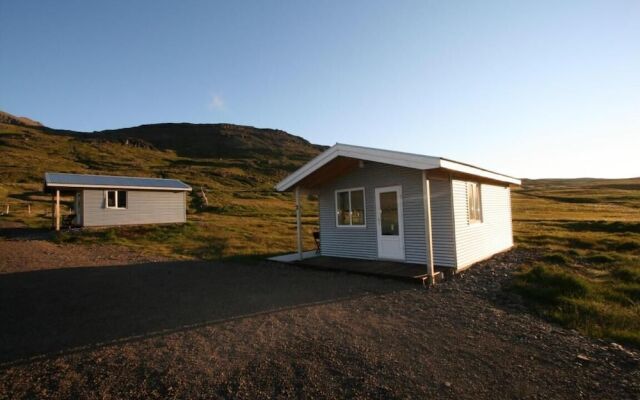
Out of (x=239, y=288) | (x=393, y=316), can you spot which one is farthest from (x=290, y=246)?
(x=393, y=316)

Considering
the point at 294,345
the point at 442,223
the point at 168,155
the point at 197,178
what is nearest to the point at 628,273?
the point at 442,223

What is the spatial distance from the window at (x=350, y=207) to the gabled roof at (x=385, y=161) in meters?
1.50

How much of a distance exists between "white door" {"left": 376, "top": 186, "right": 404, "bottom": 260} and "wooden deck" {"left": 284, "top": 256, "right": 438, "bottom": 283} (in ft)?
1.17

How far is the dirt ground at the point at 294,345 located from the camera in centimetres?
371

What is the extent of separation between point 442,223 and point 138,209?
21.5 meters

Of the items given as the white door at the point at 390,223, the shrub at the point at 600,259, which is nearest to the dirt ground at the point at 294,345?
Result: the white door at the point at 390,223

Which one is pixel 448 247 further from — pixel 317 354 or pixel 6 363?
pixel 6 363

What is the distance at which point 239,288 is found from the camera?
327 inches

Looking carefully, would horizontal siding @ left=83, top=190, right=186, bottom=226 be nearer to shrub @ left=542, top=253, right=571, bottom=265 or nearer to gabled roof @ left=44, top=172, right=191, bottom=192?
gabled roof @ left=44, top=172, right=191, bottom=192

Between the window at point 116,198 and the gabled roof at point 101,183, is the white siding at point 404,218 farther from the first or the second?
the window at point 116,198

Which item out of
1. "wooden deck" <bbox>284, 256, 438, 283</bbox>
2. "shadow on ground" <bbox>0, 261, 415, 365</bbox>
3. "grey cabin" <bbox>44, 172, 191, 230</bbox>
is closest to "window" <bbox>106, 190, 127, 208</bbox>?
"grey cabin" <bbox>44, 172, 191, 230</bbox>

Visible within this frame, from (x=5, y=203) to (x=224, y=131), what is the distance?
134253 mm

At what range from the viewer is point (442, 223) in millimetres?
9773

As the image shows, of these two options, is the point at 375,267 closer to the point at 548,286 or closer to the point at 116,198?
the point at 548,286
